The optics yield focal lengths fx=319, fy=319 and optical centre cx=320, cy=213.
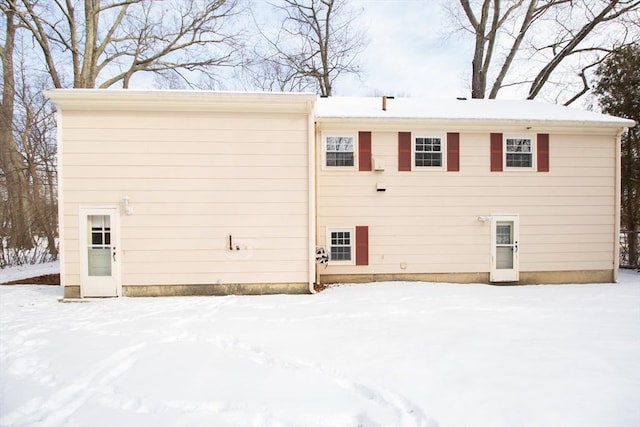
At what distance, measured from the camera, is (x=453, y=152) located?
324 inches

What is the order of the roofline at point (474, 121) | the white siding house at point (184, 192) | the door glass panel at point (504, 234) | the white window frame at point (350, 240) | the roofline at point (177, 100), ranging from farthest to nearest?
the door glass panel at point (504, 234)
the white window frame at point (350, 240)
the roofline at point (474, 121)
the white siding house at point (184, 192)
the roofline at point (177, 100)

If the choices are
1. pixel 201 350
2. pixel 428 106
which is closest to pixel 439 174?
pixel 428 106

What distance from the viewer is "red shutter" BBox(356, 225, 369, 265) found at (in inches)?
320

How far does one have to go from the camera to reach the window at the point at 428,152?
827cm

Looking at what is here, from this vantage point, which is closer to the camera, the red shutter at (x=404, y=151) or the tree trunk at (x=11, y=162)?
the red shutter at (x=404, y=151)

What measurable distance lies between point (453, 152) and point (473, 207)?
1.51m

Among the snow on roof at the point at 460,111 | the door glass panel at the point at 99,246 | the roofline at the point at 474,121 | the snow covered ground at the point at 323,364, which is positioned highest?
the snow on roof at the point at 460,111

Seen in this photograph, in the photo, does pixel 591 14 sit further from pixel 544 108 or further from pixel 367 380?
pixel 367 380

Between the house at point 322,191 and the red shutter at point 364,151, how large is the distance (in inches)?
1.1

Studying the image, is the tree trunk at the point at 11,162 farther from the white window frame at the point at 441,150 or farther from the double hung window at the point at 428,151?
A: the double hung window at the point at 428,151

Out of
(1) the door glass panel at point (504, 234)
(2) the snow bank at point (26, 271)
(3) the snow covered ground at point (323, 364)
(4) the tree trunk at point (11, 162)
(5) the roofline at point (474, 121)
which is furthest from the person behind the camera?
(4) the tree trunk at point (11, 162)

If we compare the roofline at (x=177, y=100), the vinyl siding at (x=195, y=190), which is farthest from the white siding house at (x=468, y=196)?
the roofline at (x=177, y=100)

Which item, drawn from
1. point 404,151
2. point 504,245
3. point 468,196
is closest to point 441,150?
point 404,151

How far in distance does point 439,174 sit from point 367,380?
630cm
